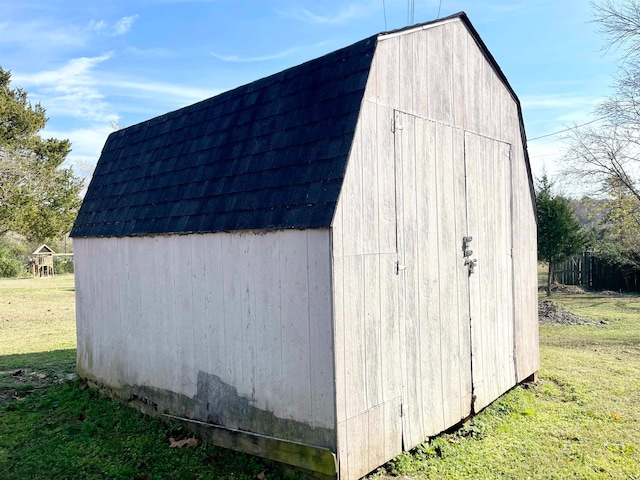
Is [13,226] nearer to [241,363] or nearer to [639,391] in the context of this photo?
[241,363]

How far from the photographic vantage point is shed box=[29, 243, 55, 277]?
1250 inches

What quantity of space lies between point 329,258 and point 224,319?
5.10 feet

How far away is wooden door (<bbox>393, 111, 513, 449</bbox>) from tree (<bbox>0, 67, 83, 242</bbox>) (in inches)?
838

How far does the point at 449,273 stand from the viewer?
17.5 ft

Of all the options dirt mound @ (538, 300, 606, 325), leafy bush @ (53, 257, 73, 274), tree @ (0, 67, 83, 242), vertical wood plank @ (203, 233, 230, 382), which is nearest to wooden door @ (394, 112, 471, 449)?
vertical wood plank @ (203, 233, 230, 382)

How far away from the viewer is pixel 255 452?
14.5ft

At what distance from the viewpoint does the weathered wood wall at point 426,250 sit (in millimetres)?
4035

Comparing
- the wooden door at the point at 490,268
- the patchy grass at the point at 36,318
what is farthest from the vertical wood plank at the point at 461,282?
the patchy grass at the point at 36,318

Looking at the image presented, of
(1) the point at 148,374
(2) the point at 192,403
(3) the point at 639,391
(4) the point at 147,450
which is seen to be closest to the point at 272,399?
(2) the point at 192,403

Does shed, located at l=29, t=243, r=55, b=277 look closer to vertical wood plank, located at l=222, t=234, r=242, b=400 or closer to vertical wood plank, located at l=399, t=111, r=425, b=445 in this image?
vertical wood plank, located at l=222, t=234, r=242, b=400

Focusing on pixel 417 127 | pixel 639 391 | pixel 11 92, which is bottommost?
pixel 639 391

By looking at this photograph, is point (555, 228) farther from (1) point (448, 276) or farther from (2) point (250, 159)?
(2) point (250, 159)

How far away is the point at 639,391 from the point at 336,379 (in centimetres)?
536

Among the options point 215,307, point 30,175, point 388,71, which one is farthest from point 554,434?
point 30,175
